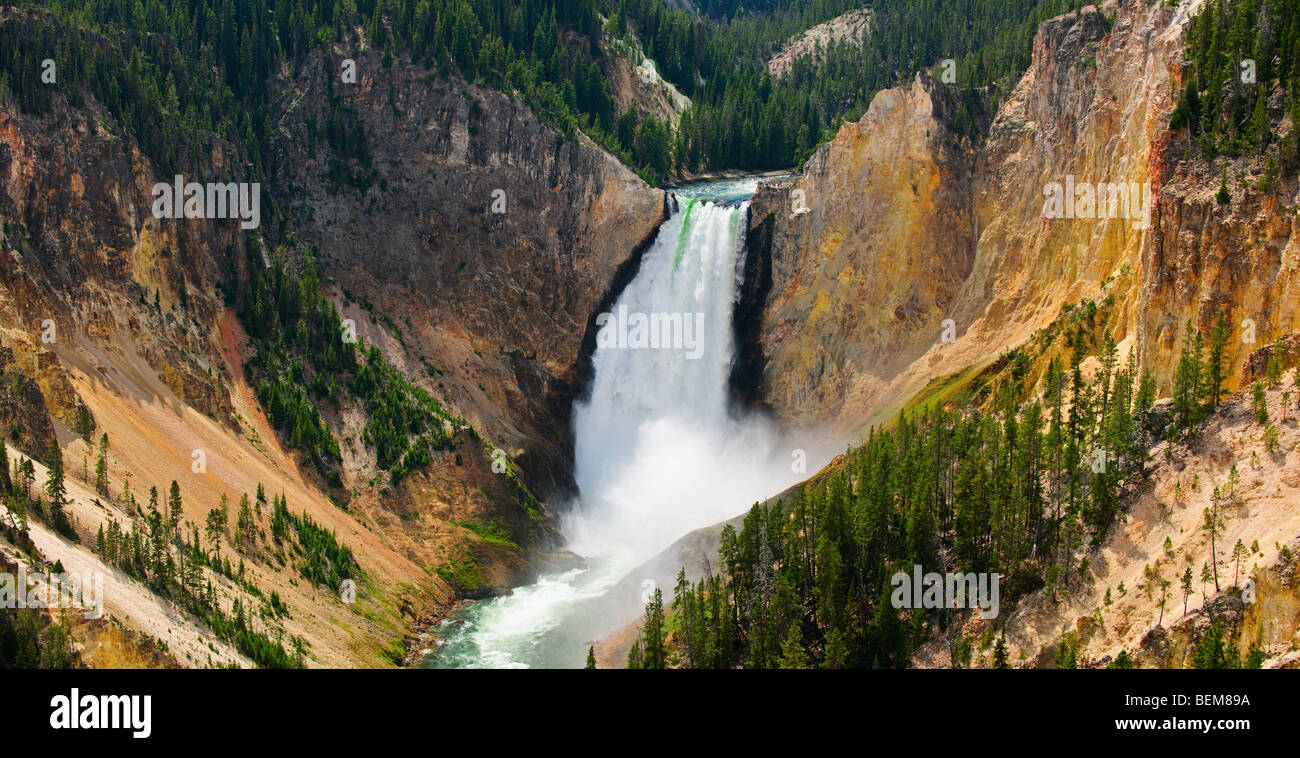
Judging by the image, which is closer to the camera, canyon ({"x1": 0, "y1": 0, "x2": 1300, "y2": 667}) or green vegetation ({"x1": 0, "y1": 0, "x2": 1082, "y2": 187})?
canyon ({"x1": 0, "y1": 0, "x2": 1300, "y2": 667})

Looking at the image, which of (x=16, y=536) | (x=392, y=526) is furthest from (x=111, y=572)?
(x=392, y=526)

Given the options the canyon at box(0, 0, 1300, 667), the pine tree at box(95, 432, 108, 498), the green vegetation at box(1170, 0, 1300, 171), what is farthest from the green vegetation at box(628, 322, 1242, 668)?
the pine tree at box(95, 432, 108, 498)

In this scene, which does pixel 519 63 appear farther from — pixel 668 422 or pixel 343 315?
pixel 668 422

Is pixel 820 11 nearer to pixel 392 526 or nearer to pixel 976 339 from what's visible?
pixel 976 339

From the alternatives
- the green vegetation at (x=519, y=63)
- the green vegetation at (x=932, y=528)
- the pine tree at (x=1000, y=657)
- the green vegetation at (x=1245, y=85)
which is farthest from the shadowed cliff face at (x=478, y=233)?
the green vegetation at (x=1245, y=85)

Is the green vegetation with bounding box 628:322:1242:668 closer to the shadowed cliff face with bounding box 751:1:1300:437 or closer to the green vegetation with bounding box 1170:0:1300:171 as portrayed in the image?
the shadowed cliff face with bounding box 751:1:1300:437

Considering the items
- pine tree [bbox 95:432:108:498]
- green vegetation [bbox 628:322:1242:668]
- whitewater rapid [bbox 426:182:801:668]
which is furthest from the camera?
whitewater rapid [bbox 426:182:801:668]
